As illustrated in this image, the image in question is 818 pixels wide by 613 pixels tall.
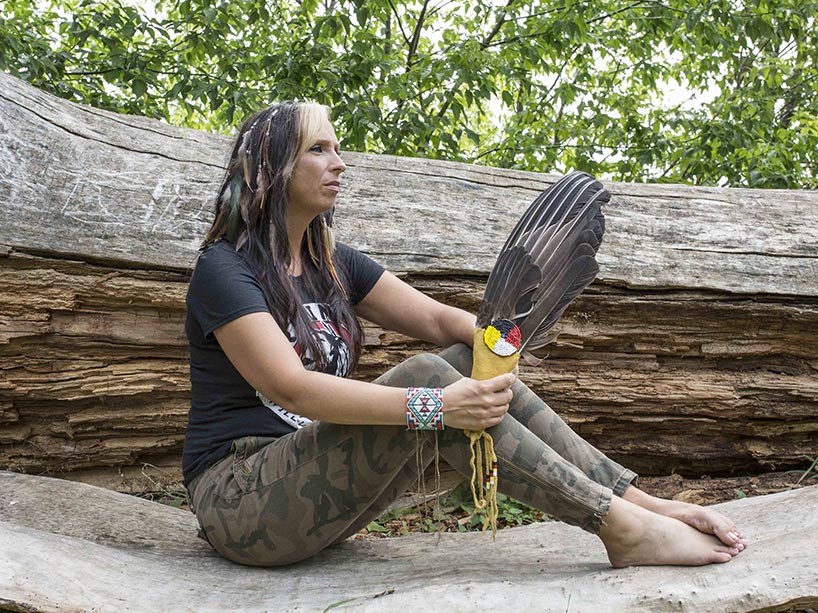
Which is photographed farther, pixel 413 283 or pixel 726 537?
pixel 413 283

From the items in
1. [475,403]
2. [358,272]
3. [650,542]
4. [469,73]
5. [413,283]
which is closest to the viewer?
[475,403]

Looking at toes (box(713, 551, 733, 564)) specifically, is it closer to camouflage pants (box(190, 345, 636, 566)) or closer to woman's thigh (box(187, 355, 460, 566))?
camouflage pants (box(190, 345, 636, 566))

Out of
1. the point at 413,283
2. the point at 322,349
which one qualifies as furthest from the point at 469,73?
the point at 322,349

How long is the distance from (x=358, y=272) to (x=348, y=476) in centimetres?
84

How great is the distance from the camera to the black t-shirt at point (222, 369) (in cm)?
225

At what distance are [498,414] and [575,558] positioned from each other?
0.67 m

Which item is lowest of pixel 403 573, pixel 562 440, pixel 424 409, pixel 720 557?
pixel 403 573

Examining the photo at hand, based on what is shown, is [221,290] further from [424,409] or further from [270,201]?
[424,409]

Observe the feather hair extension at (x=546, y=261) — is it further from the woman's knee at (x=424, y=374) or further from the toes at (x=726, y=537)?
the toes at (x=726, y=537)

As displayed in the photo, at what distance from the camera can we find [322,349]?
7.92ft

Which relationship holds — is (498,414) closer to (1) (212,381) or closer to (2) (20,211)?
(1) (212,381)

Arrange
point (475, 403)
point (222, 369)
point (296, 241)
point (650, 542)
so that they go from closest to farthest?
point (475, 403) < point (650, 542) < point (222, 369) < point (296, 241)

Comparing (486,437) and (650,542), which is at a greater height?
(486,437)

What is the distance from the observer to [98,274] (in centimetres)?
321
